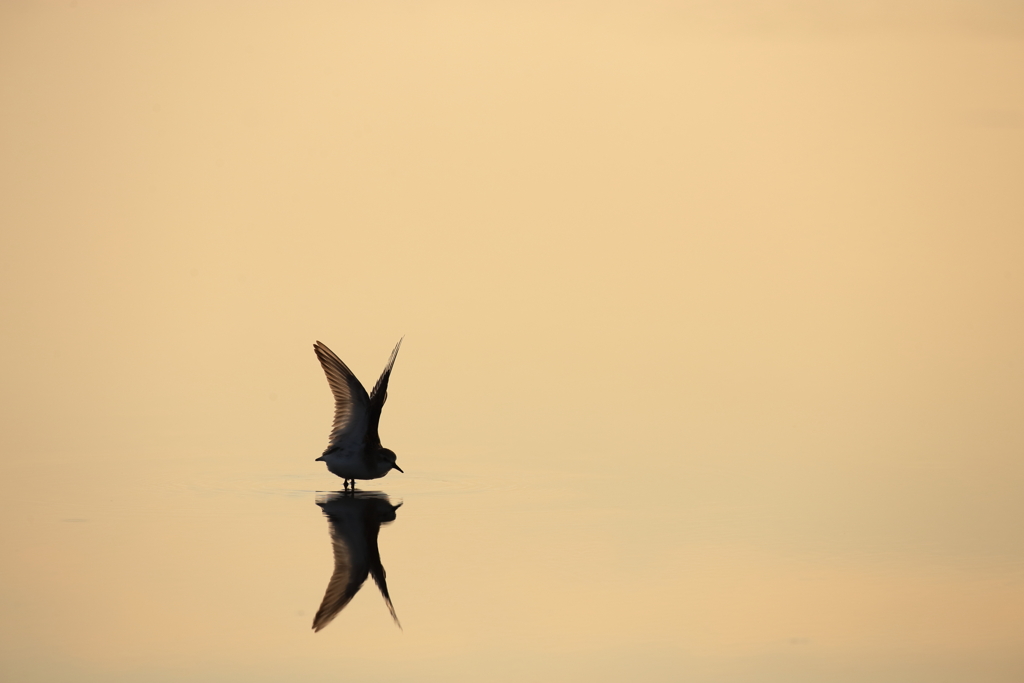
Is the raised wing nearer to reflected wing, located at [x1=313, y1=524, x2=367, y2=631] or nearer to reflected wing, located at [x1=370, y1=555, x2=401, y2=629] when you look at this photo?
reflected wing, located at [x1=313, y1=524, x2=367, y2=631]

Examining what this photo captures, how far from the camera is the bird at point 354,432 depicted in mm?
13102

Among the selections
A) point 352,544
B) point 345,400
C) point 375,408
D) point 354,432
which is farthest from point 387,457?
point 352,544

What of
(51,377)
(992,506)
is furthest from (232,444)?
(992,506)

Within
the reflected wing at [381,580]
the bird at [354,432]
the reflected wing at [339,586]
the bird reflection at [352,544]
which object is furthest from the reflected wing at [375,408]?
the reflected wing at [381,580]

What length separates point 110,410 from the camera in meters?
16.4

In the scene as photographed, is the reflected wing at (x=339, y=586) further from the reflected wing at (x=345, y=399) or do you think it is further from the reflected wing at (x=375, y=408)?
the reflected wing at (x=345, y=399)

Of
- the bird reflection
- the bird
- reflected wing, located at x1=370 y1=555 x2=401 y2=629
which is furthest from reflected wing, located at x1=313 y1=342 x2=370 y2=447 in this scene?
reflected wing, located at x1=370 y1=555 x2=401 y2=629

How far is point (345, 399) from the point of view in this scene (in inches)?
530

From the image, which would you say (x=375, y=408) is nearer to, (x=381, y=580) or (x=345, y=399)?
(x=345, y=399)

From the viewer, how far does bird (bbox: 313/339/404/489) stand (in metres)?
13.1

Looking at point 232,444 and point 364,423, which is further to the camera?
point 232,444

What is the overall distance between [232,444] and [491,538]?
4.18m

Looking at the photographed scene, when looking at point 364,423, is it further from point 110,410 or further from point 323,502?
point 110,410

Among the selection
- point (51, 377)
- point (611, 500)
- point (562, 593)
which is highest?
point (51, 377)
